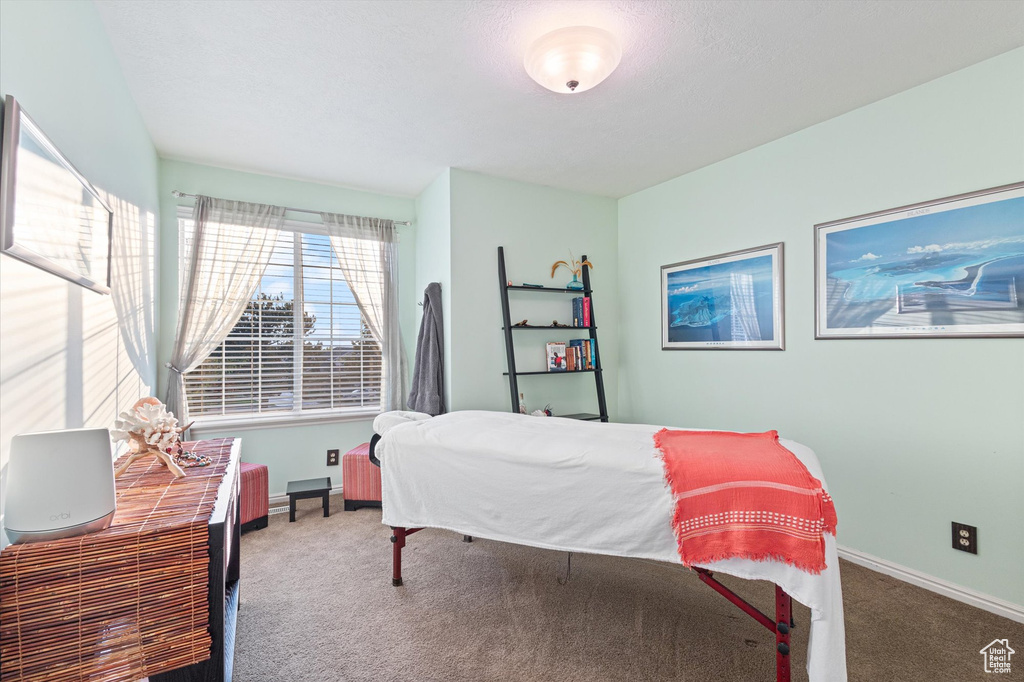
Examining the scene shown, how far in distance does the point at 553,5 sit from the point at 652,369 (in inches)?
109

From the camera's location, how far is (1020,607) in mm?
2059

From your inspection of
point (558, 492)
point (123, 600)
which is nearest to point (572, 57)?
point (558, 492)

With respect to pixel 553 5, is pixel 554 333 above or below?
below

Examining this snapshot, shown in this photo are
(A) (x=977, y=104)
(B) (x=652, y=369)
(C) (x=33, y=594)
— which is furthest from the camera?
(B) (x=652, y=369)

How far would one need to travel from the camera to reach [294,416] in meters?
3.59

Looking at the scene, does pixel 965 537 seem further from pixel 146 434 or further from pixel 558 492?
pixel 146 434

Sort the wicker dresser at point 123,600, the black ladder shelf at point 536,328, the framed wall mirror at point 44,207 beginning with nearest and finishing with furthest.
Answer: the wicker dresser at point 123,600 → the framed wall mirror at point 44,207 → the black ladder shelf at point 536,328

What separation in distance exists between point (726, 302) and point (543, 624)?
95.4 inches

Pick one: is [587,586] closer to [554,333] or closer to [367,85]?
[554,333]

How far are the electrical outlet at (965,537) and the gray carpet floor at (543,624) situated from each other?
0.86 feet

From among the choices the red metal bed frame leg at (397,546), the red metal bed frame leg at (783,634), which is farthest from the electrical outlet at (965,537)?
the red metal bed frame leg at (397,546)

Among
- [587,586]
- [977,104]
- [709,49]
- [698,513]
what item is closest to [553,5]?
[709,49]

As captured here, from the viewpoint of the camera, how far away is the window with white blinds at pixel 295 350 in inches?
135

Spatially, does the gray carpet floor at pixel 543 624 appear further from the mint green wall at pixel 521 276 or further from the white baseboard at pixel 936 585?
the mint green wall at pixel 521 276
